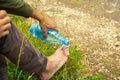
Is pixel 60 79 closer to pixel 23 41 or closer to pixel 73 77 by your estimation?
pixel 73 77

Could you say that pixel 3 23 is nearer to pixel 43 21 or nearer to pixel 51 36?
pixel 43 21

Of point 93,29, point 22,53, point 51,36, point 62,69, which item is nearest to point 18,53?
point 22,53

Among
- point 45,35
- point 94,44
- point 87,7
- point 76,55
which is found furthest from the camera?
point 87,7

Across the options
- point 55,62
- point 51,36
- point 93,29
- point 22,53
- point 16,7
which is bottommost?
point 93,29

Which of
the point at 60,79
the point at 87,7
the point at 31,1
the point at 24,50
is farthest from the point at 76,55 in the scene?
the point at 31,1

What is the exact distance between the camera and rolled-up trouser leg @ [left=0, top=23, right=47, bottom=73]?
2555mm

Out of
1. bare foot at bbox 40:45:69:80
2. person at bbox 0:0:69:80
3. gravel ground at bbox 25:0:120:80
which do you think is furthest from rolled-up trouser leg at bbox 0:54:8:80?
gravel ground at bbox 25:0:120:80

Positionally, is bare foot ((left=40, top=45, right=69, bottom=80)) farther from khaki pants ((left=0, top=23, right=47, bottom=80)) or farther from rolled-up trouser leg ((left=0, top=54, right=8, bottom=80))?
rolled-up trouser leg ((left=0, top=54, right=8, bottom=80))

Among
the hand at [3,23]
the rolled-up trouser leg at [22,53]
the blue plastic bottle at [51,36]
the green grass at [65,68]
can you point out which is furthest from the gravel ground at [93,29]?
the hand at [3,23]

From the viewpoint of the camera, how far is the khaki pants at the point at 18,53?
8.32ft

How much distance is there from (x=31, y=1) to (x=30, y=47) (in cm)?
188

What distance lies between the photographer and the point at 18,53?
2627mm

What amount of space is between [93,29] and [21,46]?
1.53 meters

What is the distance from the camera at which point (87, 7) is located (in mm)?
4363
